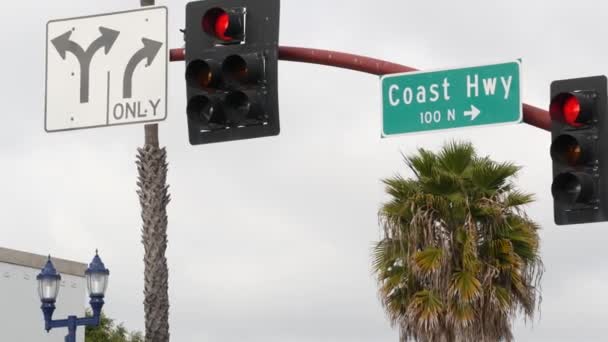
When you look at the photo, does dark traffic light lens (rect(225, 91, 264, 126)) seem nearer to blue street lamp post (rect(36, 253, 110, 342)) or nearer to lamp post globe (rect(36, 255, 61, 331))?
blue street lamp post (rect(36, 253, 110, 342))

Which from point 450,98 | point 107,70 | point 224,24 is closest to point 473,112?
point 450,98

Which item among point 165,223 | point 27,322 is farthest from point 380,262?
point 27,322

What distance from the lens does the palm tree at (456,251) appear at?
27.6m

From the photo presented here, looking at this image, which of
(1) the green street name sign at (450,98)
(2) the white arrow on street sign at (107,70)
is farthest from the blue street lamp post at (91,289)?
(1) the green street name sign at (450,98)

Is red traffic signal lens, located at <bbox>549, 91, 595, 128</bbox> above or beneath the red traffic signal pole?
beneath

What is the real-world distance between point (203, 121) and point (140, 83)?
4.46 ft

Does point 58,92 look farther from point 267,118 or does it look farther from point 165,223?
point 165,223

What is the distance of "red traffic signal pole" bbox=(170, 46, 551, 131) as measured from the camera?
39.7 ft

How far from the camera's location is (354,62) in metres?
12.8

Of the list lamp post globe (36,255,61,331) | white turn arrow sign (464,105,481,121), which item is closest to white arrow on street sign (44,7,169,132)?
white turn arrow sign (464,105,481,121)

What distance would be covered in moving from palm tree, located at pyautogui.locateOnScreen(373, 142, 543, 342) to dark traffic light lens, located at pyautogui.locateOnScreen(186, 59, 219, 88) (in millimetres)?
15504

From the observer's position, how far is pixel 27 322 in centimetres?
4031

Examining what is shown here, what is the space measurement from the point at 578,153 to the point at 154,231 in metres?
9.66

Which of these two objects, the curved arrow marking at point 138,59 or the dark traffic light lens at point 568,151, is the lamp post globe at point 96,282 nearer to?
the curved arrow marking at point 138,59
